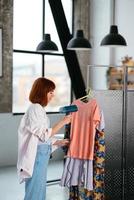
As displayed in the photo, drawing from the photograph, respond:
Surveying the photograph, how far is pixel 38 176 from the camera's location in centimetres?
351

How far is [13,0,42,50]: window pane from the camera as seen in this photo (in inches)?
295

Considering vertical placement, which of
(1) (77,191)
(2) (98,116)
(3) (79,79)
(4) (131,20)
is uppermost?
(4) (131,20)

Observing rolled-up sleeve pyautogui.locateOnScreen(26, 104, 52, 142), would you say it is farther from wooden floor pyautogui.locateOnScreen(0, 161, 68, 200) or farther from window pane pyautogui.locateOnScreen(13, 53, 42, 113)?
window pane pyautogui.locateOnScreen(13, 53, 42, 113)

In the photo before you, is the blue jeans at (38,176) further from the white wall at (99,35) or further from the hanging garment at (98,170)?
the white wall at (99,35)

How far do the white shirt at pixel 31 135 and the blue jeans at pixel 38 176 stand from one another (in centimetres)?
6

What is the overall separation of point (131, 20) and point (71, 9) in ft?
4.62

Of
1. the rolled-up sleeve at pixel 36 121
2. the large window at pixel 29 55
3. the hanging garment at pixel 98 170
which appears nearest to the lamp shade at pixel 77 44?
the hanging garment at pixel 98 170

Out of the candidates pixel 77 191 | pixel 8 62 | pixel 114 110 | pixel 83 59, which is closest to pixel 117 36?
pixel 114 110

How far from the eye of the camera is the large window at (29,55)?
24.6 ft

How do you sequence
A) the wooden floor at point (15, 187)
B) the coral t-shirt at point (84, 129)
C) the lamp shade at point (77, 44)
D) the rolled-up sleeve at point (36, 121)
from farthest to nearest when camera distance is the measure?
the lamp shade at point (77, 44) → the wooden floor at point (15, 187) → the coral t-shirt at point (84, 129) → the rolled-up sleeve at point (36, 121)

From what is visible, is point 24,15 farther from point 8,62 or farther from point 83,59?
point 83,59

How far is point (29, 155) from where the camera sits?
3.42 metres

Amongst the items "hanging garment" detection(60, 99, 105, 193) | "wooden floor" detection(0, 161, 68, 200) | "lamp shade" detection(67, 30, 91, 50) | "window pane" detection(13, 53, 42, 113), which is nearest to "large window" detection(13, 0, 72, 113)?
"window pane" detection(13, 53, 42, 113)

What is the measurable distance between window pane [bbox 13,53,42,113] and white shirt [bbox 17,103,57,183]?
4038 millimetres
